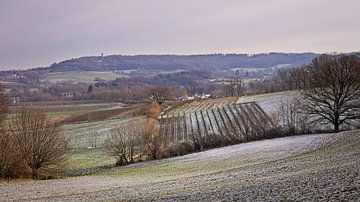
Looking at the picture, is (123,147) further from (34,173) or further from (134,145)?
(34,173)

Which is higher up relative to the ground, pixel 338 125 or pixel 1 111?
pixel 1 111

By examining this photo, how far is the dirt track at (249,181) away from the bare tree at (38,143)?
724cm

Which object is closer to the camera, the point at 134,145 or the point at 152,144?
the point at 152,144

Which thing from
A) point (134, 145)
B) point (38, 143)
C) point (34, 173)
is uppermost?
point (38, 143)

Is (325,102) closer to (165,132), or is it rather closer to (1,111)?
(165,132)

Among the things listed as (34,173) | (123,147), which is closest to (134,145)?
(123,147)

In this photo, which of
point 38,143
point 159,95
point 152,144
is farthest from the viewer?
point 159,95

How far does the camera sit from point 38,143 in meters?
50.8

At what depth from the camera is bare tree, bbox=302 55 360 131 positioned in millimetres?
59938

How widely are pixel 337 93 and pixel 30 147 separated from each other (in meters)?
40.5

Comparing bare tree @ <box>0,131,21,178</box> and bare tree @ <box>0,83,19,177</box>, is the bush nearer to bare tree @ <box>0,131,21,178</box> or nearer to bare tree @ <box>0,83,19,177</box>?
bare tree @ <box>0,131,21,178</box>

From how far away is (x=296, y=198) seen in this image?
1752cm

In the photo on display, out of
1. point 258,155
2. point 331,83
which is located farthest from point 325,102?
point 258,155

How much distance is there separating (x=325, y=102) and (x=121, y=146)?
2889 cm
